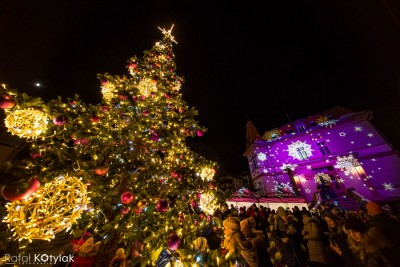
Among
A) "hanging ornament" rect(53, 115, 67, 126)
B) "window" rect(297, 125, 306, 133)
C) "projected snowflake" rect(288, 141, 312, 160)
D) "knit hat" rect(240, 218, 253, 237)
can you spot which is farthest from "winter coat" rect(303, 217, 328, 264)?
"window" rect(297, 125, 306, 133)

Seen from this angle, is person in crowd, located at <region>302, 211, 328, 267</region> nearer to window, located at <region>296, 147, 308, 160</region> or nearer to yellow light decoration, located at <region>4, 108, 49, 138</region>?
yellow light decoration, located at <region>4, 108, 49, 138</region>

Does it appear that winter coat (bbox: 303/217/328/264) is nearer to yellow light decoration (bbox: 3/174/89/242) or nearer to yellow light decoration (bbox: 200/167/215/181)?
yellow light decoration (bbox: 200/167/215/181)

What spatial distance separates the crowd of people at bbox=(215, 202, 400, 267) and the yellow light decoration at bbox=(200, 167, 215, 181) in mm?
767

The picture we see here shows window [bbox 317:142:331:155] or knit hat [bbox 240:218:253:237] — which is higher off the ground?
window [bbox 317:142:331:155]

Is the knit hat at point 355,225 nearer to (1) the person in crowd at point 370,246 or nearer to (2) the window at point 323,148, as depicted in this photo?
(1) the person in crowd at point 370,246

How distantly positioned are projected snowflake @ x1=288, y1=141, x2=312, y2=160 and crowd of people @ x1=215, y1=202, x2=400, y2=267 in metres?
13.6

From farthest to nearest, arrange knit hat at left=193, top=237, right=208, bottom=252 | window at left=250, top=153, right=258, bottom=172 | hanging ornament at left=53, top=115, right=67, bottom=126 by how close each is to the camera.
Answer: window at left=250, top=153, right=258, bottom=172
knit hat at left=193, top=237, right=208, bottom=252
hanging ornament at left=53, top=115, right=67, bottom=126

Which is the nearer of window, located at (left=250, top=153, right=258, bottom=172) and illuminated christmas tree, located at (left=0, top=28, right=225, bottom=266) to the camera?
illuminated christmas tree, located at (left=0, top=28, right=225, bottom=266)

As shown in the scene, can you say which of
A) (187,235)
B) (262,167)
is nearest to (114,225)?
(187,235)

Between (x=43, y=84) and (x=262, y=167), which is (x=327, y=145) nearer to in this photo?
(x=262, y=167)

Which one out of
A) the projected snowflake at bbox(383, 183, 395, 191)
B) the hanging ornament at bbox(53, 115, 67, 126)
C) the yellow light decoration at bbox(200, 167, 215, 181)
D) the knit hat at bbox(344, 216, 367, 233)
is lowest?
the knit hat at bbox(344, 216, 367, 233)

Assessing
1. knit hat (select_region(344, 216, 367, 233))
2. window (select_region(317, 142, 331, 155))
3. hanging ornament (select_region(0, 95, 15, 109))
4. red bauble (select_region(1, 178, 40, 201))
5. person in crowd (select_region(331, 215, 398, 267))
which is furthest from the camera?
window (select_region(317, 142, 331, 155))

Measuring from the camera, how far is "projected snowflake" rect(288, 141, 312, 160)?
18.2 meters

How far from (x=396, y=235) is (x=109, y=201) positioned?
19.3ft
